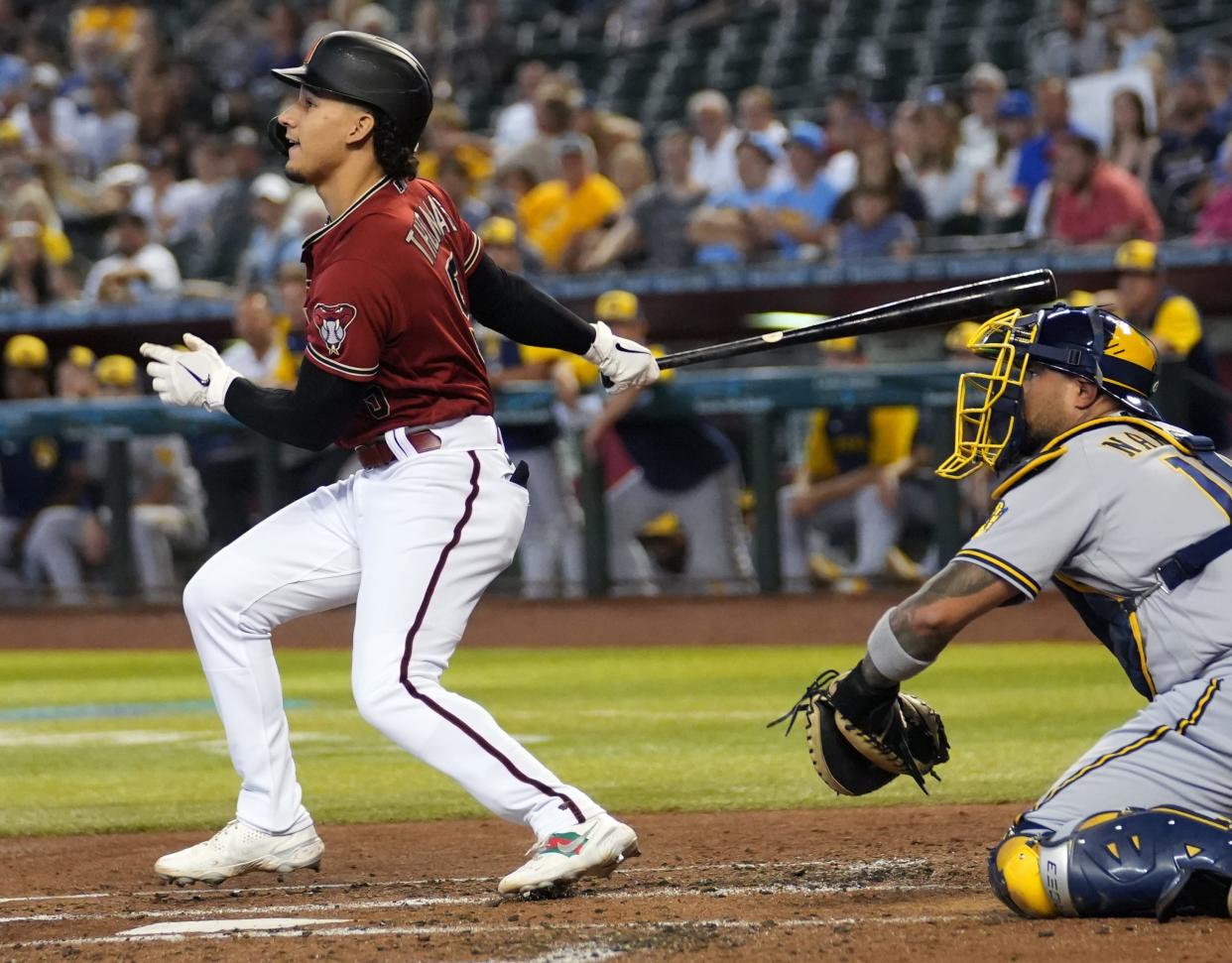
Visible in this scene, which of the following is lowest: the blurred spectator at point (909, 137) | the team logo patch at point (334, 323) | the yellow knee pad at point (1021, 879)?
the yellow knee pad at point (1021, 879)

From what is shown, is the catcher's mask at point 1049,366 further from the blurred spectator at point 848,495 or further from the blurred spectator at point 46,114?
the blurred spectator at point 46,114

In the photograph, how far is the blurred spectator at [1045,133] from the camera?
11.8 metres

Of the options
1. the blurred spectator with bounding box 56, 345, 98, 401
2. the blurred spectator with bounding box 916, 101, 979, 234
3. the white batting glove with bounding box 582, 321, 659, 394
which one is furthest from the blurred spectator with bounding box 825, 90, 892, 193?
the white batting glove with bounding box 582, 321, 659, 394

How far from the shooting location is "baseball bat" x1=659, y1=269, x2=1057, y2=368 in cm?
431

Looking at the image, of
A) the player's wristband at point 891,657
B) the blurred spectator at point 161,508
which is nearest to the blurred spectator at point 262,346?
the blurred spectator at point 161,508

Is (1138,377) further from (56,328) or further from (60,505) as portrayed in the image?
(56,328)

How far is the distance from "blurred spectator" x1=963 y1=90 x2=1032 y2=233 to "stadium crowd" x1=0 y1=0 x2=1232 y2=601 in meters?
0.03

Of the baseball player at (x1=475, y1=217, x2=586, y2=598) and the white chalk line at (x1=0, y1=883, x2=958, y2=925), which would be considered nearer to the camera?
the white chalk line at (x1=0, y1=883, x2=958, y2=925)

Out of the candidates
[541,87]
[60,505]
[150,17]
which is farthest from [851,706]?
[150,17]

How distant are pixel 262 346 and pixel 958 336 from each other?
4.22 metres

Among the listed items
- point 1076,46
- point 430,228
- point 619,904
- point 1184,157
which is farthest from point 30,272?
point 619,904

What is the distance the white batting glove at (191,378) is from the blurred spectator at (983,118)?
896cm

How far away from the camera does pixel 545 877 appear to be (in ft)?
13.3

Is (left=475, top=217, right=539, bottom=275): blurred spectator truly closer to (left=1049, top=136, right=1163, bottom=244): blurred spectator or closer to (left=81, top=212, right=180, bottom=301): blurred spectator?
(left=1049, top=136, right=1163, bottom=244): blurred spectator
